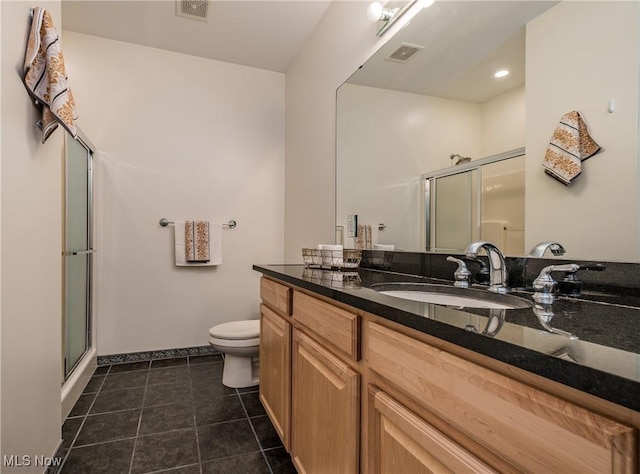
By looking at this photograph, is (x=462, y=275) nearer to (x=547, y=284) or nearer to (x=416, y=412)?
(x=547, y=284)

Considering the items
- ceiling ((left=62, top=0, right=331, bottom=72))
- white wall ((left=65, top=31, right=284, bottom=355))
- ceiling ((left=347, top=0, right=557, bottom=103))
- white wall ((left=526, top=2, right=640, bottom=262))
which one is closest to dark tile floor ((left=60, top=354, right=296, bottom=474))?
white wall ((left=65, top=31, right=284, bottom=355))

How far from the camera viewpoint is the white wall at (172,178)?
2.71 meters

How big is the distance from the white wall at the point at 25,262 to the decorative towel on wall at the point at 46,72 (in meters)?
0.03

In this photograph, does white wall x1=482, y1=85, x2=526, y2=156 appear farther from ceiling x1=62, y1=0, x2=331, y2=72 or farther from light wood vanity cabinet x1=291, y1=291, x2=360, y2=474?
ceiling x1=62, y1=0, x2=331, y2=72

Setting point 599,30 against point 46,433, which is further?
point 46,433

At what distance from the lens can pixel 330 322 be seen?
1.07 meters

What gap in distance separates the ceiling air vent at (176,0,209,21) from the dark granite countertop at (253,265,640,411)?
2.41m

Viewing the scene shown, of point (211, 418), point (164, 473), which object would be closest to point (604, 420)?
point (164, 473)

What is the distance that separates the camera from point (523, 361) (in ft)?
1.52

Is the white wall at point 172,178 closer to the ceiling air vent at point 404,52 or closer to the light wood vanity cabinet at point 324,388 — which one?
the ceiling air vent at point 404,52

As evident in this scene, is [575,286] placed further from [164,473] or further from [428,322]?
[164,473]

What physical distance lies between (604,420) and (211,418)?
6.28 ft

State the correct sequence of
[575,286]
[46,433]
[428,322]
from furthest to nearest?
1. [46,433]
2. [575,286]
3. [428,322]

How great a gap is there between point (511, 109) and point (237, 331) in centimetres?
194
